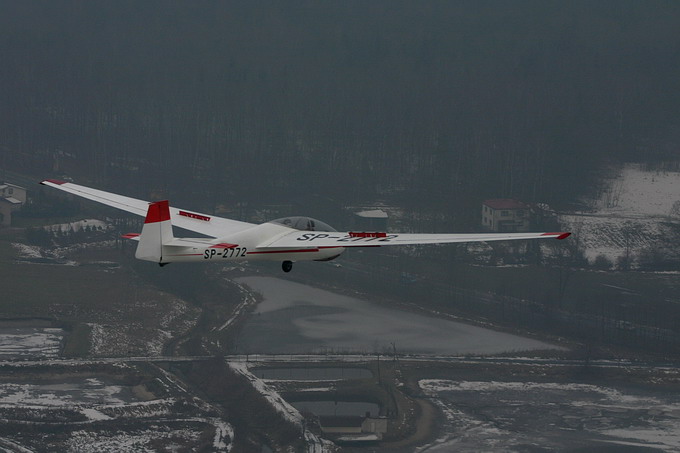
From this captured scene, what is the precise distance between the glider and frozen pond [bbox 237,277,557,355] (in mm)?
65804

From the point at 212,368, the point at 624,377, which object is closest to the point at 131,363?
the point at 212,368

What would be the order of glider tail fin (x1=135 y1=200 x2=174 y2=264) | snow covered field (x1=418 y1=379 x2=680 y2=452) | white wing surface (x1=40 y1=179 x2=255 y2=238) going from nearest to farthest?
glider tail fin (x1=135 y1=200 x2=174 y2=264) → white wing surface (x1=40 y1=179 x2=255 y2=238) → snow covered field (x1=418 y1=379 x2=680 y2=452)

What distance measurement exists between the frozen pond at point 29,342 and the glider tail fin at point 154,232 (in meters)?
70.4

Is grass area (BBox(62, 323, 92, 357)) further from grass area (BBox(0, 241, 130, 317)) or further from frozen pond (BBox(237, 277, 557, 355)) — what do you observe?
frozen pond (BBox(237, 277, 557, 355))

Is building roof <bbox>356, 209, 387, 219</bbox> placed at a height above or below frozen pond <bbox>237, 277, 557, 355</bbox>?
above

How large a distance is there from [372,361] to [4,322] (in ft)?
152

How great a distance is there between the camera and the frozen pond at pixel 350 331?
143500mm

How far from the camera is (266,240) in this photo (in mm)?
74000

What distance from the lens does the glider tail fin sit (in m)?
68.6

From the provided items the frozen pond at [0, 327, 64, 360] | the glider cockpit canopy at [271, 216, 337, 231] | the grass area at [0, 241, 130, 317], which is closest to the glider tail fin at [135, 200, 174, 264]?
the glider cockpit canopy at [271, 216, 337, 231]

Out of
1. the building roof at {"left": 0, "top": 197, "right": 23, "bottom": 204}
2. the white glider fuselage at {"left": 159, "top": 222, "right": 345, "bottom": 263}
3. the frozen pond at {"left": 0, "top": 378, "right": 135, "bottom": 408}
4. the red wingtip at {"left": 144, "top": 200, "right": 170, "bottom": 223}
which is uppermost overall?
the building roof at {"left": 0, "top": 197, "right": 23, "bottom": 204}

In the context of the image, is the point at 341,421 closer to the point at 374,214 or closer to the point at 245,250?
the point at 245,250

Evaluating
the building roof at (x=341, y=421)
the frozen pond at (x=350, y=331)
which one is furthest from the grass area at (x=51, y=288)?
the building roof at (x=341, y=421)

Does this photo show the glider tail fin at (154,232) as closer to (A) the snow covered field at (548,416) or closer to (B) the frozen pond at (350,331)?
(A) the snow covered field at (548,416)
